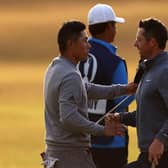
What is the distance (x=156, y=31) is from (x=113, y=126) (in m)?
0.87

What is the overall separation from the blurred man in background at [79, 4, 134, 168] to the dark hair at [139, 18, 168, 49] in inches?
50.3

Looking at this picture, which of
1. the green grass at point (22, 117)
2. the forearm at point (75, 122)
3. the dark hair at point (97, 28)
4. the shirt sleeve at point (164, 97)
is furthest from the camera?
the green grass at point (22, 117)

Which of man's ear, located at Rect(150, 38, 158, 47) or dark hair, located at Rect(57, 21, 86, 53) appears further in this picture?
dark hair, located at Rect(57, 21, 86, 53)

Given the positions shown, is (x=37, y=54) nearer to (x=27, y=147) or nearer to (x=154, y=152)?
(x=27, y=147)

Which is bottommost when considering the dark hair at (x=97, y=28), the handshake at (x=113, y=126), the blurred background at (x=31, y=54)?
the blurred background at (x=31, y=54)

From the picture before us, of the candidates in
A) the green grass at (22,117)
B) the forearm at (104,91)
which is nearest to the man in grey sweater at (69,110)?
the forearm at (104,91)

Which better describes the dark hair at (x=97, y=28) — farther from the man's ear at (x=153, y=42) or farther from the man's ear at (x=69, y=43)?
the man's ear at (x=153, y=42)

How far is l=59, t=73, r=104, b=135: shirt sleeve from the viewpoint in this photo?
21.8 ft

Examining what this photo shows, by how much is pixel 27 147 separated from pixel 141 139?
25.1 ft

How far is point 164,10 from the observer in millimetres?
35438

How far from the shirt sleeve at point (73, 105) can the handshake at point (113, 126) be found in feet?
0.34

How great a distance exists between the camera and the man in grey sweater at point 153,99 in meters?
6.22

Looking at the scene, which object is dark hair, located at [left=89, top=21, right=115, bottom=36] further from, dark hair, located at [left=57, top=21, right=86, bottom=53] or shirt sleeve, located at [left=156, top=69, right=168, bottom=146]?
shirt sleeve, located at [left=156, top=69, right=168, bottom=146]

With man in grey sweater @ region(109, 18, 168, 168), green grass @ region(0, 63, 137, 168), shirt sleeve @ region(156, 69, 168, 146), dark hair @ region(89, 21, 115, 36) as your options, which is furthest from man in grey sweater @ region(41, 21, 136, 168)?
green grass @ region(0, 63, 137, 168)
